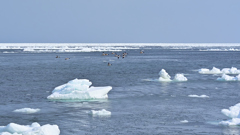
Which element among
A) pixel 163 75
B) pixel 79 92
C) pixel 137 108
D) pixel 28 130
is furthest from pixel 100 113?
pixel 163 75

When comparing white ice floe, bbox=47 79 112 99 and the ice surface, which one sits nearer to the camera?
white ice floe, bbox=47 79 112 99

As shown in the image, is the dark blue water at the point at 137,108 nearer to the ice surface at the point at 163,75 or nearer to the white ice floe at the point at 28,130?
the ice surface at the point at 163,75

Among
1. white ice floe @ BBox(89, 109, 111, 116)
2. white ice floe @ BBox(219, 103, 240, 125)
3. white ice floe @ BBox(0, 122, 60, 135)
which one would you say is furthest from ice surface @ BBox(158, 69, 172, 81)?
white ice floe @ BBox(0, 122, 60, 135)

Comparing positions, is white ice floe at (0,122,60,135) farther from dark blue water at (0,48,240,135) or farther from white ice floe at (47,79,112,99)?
white ice floe at (47,79,112,99)

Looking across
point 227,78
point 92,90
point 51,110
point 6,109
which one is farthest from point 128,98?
point 227,78

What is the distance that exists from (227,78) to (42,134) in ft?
70.2

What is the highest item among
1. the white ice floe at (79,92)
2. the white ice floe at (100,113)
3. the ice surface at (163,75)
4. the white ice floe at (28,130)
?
the ice surface at (163,75)

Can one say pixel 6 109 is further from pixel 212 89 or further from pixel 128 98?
pixel 212 89

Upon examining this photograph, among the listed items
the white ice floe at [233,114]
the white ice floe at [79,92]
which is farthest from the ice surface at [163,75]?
the white ice floe at [233,114]

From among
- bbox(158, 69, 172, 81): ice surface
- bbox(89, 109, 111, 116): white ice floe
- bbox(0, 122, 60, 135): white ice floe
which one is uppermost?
bbox(158, 69, 172, 81): ice surface

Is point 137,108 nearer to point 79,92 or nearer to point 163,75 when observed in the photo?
Result: point 79,92

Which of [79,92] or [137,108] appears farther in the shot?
[79,92]

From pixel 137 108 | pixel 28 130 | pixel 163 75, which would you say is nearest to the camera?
pixel 28 130

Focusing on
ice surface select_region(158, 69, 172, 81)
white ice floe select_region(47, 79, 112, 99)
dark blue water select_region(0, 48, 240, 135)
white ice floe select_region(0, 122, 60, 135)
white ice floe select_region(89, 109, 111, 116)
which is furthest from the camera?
ice surface select_region(158, 69, 172, 81)
